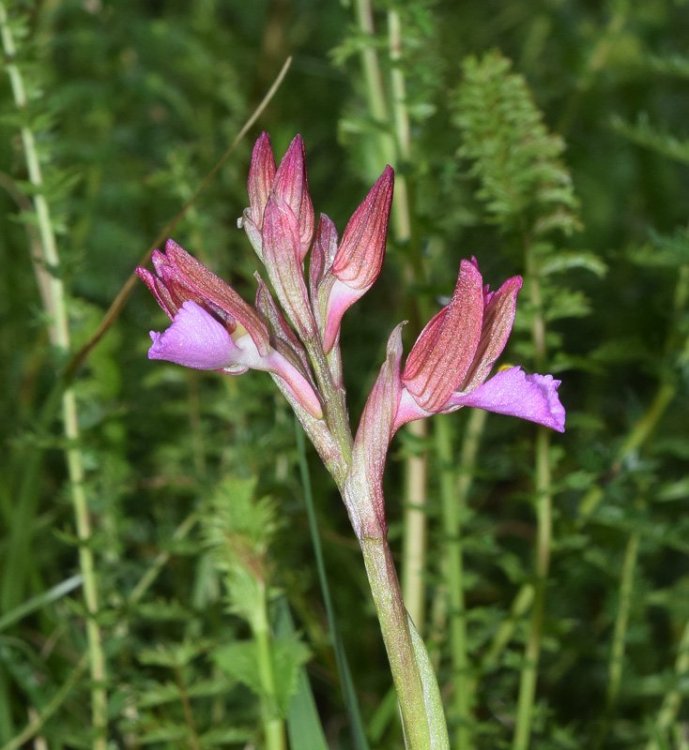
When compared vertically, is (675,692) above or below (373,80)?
below

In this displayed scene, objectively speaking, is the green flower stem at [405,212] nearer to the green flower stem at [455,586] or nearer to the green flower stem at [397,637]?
the green flower stem at [455,586]

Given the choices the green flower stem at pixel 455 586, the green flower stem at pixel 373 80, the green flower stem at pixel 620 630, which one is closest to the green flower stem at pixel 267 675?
the green flower stem at pixel 455 586

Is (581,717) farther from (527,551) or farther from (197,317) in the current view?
(197,317)

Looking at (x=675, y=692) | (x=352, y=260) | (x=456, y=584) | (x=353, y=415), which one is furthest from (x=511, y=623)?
(x=352, y=260)

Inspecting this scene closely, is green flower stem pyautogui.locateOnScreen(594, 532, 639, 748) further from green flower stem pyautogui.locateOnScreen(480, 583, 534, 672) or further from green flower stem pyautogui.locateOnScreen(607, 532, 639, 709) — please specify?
green flower stem pyautogui.locateOnScreen(480, 583, 534, 672)

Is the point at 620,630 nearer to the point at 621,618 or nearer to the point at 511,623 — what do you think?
the point at 621,618

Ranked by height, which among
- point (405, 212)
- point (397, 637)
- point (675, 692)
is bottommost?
point (675, 692)
